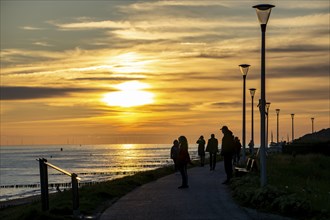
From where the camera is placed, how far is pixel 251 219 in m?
14.4

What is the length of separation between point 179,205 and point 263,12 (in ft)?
20.6

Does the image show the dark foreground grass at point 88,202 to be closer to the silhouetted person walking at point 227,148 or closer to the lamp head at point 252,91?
the silhouetted person walking at point 227,148

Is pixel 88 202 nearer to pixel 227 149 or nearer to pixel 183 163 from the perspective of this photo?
pixel 183 163

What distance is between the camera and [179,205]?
55.7 ft

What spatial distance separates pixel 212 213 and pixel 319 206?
2.44 meters

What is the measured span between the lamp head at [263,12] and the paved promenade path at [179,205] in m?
5.25

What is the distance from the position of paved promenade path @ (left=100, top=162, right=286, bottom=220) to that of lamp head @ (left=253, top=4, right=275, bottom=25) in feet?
17.2

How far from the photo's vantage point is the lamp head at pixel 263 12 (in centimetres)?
1895

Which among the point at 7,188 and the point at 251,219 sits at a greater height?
the point at 251,219

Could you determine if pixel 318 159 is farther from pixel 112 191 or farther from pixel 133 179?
pixel 112 191

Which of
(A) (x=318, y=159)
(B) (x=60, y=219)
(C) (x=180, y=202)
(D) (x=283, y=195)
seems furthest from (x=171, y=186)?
(A) (x=318, y=159)

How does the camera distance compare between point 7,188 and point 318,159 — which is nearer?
point 318,159

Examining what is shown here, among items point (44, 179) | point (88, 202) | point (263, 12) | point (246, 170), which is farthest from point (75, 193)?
point (246, 170)

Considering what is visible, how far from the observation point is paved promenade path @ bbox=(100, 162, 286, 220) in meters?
15.0
